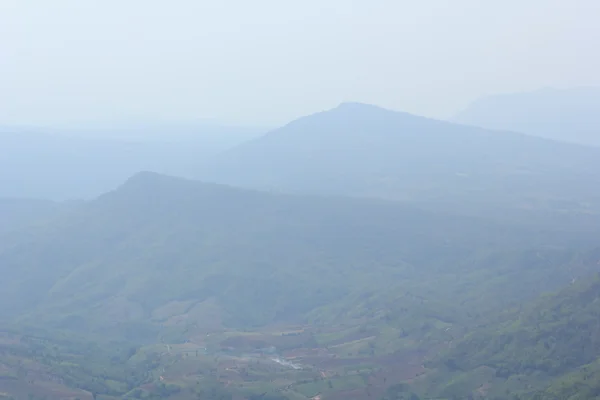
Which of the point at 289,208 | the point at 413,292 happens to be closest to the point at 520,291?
the point at 413,292

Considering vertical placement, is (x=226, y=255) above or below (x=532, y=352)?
below

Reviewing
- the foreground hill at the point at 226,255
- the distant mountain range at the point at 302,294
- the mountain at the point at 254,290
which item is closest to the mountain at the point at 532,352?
the distant mountain range at the point at 302,294

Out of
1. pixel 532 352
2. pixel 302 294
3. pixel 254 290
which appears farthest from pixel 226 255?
pixel 532 352

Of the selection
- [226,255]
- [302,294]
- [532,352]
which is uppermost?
[532,352]

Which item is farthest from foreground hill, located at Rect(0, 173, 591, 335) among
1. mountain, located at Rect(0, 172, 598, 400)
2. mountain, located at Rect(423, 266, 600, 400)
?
mountain, located at Rect(423, 266, 600, 400)

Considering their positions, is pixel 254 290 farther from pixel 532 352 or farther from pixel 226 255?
pixel 532 352

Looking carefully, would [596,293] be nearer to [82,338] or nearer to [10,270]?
[82,338]

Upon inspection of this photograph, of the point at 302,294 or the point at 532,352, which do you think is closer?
the point at 532,352

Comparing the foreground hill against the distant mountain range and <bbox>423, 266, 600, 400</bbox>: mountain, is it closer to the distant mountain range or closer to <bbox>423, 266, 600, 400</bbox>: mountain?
the distant mountain range

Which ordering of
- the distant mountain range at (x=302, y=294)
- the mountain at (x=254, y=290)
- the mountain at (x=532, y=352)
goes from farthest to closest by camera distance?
the mountain at (x=254, y=290) < the distant mountain range at (x=302, y=294) < the mountain at (x=532, y=352)

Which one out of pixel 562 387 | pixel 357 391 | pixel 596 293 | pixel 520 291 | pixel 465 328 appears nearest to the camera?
pixel 562 387

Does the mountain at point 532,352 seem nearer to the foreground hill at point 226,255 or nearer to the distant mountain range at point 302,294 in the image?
the distant mountain range at point 302,294
